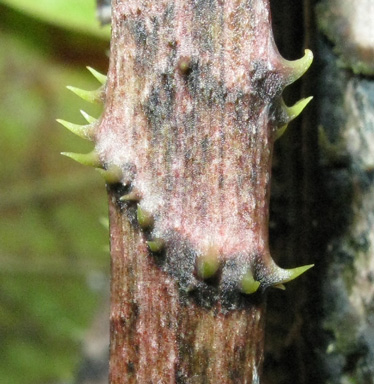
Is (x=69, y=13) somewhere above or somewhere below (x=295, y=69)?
above

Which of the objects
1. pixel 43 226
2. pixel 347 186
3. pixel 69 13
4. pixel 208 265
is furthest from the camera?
pixel 43 226

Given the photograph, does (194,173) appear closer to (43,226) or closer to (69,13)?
(69,13)

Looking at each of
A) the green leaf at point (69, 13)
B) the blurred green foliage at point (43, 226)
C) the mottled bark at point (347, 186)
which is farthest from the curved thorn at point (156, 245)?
the blurred green foliage at point (43, 226)

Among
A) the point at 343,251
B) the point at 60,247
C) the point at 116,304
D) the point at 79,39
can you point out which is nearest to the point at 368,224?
the point at 343,251

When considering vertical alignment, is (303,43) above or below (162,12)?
above

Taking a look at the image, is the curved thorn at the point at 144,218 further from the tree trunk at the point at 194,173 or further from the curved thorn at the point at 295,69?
the curved thorn at the point at 295,69

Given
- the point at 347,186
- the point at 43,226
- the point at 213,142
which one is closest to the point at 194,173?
the point at 213,142

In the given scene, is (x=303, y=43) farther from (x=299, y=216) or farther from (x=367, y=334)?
(x=367, y=334)
